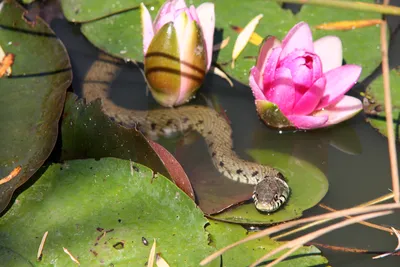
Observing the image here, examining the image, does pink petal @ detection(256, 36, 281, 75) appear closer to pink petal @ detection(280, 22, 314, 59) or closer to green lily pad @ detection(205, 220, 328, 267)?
pink petal @ detection(280, 22, 314, 59)

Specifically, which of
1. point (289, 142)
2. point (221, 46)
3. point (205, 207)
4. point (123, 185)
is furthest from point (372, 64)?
point (123, 185)

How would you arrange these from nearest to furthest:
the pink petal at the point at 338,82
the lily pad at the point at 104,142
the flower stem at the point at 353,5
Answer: the flower stem at the point at 353,5, the lily pad at the point at 104,142, the pink petal at the point at 338,82

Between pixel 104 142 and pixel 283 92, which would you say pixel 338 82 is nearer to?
pixel 283 92

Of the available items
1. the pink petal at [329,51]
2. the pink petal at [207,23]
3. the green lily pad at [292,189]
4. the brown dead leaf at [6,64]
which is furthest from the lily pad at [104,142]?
the pink petal at [329,51]

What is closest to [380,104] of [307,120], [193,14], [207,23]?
[307,120]

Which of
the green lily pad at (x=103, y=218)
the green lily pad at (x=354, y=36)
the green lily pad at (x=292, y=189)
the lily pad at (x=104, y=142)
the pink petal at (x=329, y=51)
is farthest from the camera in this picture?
the green lily pad at (x=354, y=36)

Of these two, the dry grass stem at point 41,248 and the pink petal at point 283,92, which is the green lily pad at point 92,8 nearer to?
the pink petal at point 283,92
